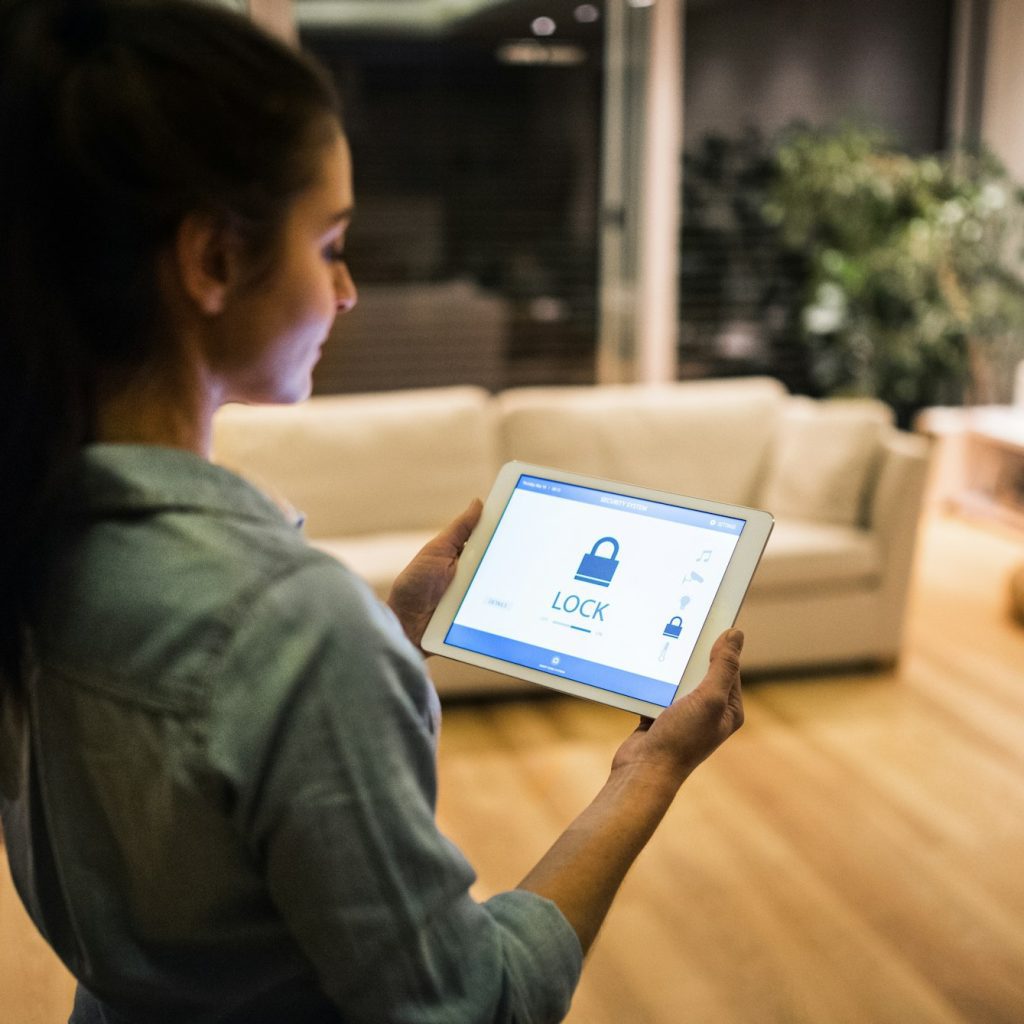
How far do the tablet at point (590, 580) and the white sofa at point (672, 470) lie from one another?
200cm

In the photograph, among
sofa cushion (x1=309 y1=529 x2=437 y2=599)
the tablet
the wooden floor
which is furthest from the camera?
sofa cushion (x1=309 y1=529 x2=437 y2=599)

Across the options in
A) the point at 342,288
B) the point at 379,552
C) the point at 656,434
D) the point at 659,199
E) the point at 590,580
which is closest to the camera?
the point at 342,288

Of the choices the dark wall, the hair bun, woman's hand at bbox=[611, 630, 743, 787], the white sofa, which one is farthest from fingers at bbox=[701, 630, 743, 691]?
the dark wall

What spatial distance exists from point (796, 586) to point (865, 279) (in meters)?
2.05

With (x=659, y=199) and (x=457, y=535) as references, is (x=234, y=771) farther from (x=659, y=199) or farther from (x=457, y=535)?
(x=659, y=199)

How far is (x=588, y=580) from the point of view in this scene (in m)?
1.08

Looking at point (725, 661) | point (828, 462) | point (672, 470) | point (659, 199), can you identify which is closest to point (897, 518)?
point (828, 462)

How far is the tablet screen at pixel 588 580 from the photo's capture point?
1020 millimetres

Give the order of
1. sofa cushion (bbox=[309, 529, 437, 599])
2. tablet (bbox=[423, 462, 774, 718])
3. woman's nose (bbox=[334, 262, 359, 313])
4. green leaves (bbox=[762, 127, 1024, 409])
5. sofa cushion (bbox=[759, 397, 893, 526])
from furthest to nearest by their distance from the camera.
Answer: green leaves (bbox=[762, 127, 1024, 409]) < sofa cushion (bbox=[759, 397, 893, 526]) < sofa cushion (bbox=[309, 529, 437, 599]) < tablet (bbox=[423, 462, 774, 718]) < woman's nose (bbox=[334, 262, 359, 313])

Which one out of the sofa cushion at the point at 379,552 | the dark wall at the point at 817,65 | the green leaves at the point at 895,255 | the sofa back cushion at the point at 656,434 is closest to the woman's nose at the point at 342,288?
the sofa cushion at the point at 379,552

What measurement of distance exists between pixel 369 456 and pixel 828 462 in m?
1.36

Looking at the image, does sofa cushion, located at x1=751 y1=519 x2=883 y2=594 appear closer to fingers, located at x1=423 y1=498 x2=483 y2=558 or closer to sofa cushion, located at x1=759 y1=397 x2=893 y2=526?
sofa cushion, located at x1=759 y1=397 x2=893 y2=526

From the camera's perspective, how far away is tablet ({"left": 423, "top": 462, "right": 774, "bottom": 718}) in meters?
1.01

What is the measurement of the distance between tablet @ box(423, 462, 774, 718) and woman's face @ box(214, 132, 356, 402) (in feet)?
1.40
